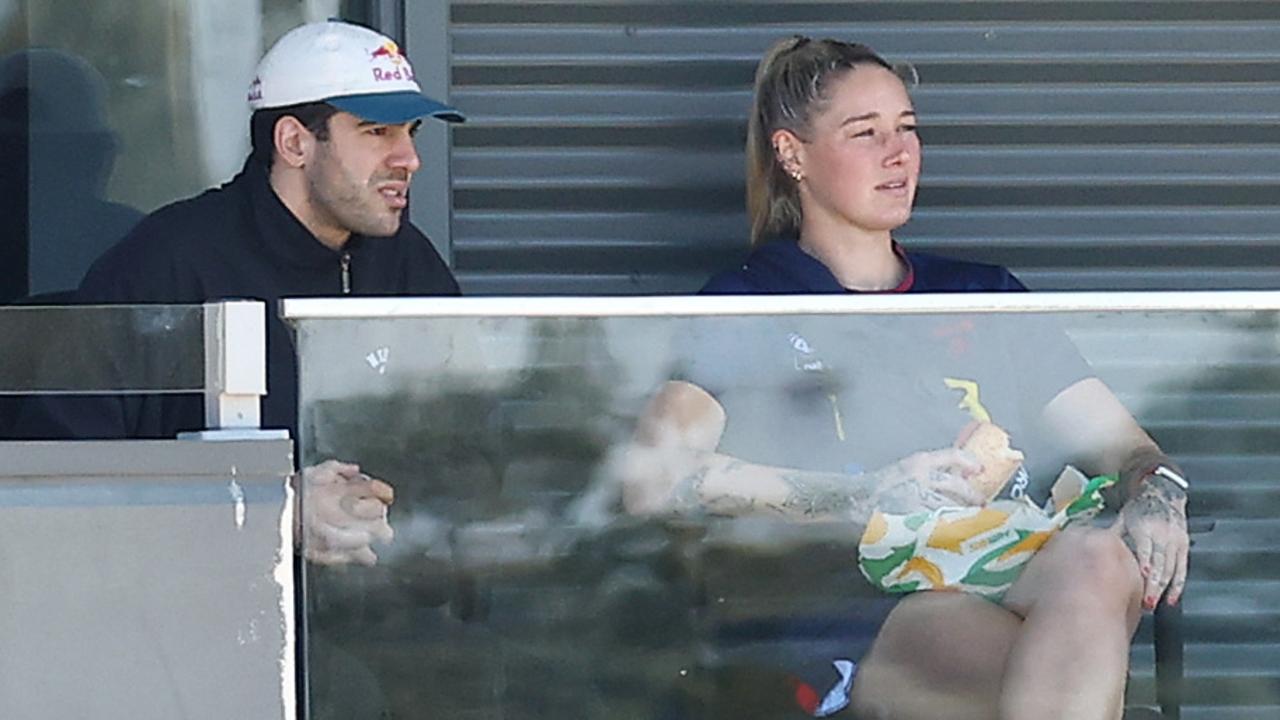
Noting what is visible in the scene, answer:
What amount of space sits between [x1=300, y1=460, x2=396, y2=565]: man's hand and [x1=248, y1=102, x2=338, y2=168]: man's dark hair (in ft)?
4.29

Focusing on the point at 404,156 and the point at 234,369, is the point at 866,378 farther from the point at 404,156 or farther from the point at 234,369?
the point at 404,156

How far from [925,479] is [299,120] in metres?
1.50

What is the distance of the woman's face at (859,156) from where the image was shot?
3.91m

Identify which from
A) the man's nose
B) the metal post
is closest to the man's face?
the man's nose

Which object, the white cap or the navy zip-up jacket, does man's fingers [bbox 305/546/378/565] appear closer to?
the navy zip-up jacket

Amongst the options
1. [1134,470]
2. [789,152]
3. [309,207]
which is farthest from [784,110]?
[1134,470]

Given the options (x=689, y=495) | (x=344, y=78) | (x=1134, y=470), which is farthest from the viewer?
(x=344, y=78)

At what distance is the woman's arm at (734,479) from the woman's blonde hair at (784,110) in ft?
3.73

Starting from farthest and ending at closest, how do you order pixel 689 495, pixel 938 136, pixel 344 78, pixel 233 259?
pixel 938 136 < pixel 344 78 < pixel 233 259 < pixel 689 495

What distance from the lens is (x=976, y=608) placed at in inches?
118

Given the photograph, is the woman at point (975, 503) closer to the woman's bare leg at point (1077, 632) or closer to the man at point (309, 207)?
the woman's bare leg at point (1077, 632)

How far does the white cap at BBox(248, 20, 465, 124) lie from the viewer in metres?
3.90

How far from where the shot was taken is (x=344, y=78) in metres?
3.94

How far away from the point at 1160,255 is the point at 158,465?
268 centimetres
